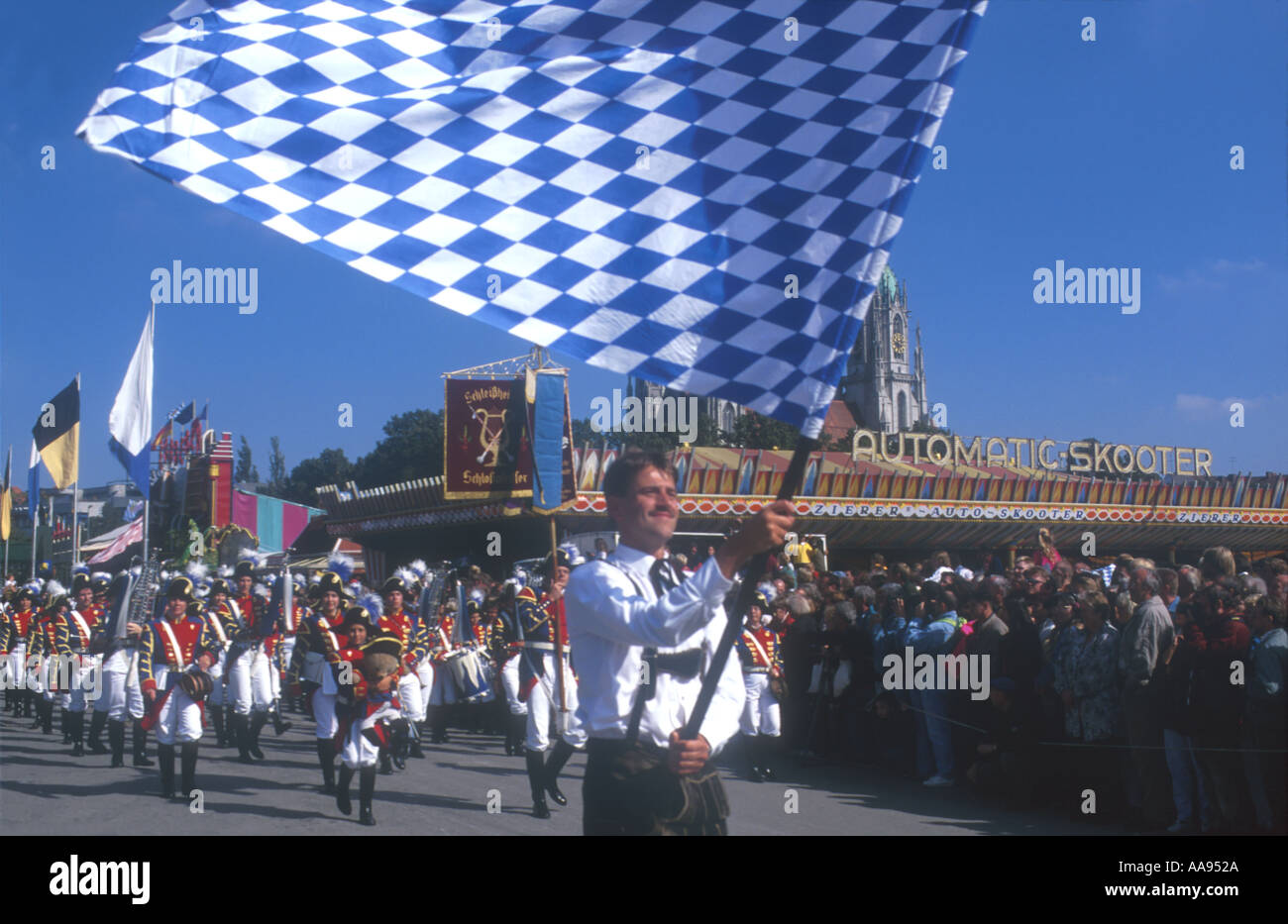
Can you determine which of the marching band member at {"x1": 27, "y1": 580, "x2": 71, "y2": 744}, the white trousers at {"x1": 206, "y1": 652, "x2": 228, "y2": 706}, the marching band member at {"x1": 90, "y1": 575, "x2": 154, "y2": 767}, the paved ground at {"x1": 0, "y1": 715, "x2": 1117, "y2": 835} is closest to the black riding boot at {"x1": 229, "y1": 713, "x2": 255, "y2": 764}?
the paved ground at {"x1": 0, "y1": 715, "x2": 1117, "y2": 835}

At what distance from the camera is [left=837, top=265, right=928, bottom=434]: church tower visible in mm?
129125

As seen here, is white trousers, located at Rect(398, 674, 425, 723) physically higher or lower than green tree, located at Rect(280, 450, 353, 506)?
lower

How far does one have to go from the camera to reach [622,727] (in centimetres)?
345

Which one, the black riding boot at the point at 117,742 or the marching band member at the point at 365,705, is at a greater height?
the marching band member at the point at 365,705

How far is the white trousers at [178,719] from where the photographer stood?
9.93 metres

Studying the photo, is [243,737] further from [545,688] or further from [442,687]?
[545,688]

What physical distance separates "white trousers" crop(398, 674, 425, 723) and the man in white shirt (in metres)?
8.80

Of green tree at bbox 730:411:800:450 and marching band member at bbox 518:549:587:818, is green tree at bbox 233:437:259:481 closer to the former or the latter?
green tree at bbox 730:411:800:450

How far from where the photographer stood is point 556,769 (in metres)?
9.33

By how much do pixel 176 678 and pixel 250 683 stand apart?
10.5 feet

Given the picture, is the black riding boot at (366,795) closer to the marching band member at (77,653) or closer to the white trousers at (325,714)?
the white trousers at (325,714)

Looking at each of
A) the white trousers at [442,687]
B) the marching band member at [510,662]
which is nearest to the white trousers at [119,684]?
the white trousers at [442,687]

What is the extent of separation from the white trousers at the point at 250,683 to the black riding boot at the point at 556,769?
5104 mm
